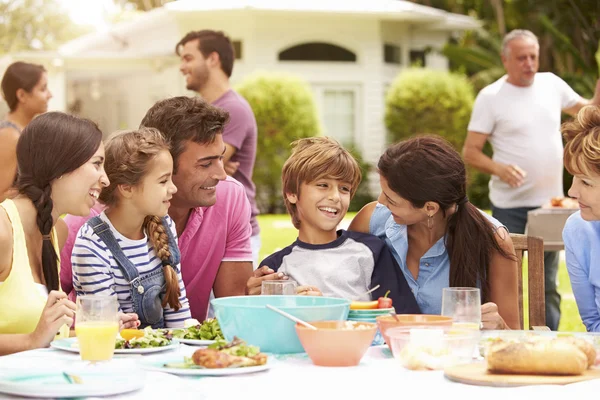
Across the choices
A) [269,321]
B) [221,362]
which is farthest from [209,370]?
[269,321]

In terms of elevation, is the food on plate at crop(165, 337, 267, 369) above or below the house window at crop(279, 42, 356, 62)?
below

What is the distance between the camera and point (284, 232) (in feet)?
54.5

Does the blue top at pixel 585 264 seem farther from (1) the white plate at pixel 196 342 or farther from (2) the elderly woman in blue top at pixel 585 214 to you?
(1) the white plate at pixel 196 342

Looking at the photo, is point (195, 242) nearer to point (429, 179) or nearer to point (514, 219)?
point (429, 179)

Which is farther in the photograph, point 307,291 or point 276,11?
point 276,11

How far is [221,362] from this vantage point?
2.61 metres

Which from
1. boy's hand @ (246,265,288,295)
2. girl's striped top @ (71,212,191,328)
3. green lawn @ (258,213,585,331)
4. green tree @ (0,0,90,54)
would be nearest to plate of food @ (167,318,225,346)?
boy's hand @ (246,265,288,295)

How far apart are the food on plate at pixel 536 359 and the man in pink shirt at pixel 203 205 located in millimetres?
2033

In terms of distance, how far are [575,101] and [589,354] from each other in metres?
5.74

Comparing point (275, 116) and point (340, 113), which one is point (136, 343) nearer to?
point (275, 116)

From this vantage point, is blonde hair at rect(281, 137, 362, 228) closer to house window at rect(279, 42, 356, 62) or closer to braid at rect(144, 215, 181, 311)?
braid at rect(144, 215, 181, 311)

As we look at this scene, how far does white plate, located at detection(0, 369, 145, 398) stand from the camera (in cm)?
233

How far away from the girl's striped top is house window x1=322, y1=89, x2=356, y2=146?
1914 cm

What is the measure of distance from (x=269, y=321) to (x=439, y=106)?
18696 millimetres
